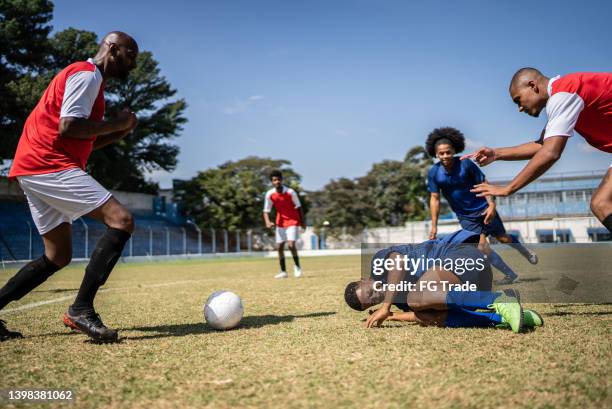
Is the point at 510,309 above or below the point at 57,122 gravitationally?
below

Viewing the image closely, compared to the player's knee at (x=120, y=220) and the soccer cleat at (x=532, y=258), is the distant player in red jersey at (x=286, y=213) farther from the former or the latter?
the player's knee at (x=120, y=220)

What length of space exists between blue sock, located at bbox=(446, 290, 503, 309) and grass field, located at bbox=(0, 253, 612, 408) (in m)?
0.23

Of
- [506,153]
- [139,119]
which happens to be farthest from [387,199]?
[506,153]

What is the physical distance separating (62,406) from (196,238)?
33072 millimetres

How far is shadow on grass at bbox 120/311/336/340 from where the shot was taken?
4172 mm

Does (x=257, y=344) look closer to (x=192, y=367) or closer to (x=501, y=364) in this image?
(x=192, y=367)

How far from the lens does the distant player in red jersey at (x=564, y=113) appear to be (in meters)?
3.55

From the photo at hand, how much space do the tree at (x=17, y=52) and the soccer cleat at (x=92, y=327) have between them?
35545 millimetres

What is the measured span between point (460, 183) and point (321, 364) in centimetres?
464

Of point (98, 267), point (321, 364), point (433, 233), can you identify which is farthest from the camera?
point (433, 233)

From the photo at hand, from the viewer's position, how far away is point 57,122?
379cm

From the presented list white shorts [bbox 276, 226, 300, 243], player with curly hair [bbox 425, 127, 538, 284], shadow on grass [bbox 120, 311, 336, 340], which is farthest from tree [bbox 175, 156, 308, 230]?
shadow on grass [bbox 120, 311, 336, 340]

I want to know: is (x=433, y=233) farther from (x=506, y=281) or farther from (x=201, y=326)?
(x=201, y=326)

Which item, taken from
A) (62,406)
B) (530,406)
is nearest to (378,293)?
(530,406)
